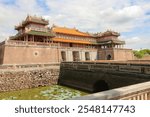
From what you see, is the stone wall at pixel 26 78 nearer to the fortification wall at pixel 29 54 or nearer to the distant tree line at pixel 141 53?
the fortification wall at pixel 29 54

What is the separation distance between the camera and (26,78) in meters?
21.3

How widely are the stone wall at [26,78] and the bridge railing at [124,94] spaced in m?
18.8

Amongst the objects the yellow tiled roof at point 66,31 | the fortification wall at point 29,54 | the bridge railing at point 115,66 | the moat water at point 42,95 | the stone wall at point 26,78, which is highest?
the yellow tiled roof at point 66,31

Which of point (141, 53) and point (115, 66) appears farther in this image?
point (141, 53)

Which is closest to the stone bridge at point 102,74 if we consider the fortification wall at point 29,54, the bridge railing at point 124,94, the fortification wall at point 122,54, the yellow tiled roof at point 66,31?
the fortification wall at point 29,54

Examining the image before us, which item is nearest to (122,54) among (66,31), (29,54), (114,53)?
(114,53)

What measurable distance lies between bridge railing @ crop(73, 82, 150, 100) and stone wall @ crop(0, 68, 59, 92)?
18.8m

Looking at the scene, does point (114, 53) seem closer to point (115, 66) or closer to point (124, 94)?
point (115, 66)

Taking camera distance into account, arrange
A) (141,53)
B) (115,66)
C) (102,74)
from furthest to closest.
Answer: (141,53)
(102,74)
(115,66)

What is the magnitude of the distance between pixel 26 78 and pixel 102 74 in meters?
10.9

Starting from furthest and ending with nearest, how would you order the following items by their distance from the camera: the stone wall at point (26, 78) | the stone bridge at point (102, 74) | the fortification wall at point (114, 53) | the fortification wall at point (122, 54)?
the fortification wall at point (122, 54) → the fortification wall at point (114, 53) → the stone wall at point (26, 78) → the stone bridge at point (102, 74)

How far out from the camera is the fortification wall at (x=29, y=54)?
25500mm

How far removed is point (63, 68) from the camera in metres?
24.2

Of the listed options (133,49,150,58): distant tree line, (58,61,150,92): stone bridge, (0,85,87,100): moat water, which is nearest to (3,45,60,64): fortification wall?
(58,61,150,92): stone bridge
